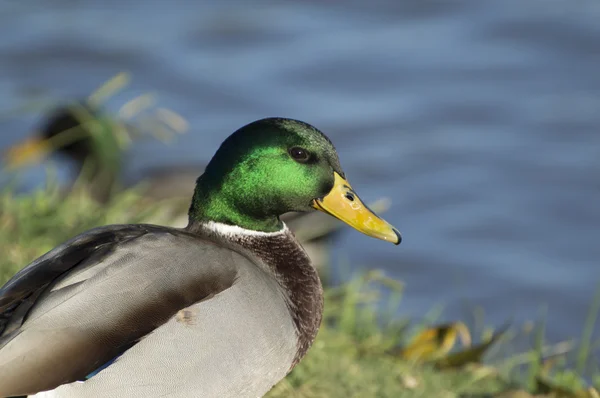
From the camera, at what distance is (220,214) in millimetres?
3369

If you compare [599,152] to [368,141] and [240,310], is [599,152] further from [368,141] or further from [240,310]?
[240,310]

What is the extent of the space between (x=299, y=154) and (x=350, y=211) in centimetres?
23

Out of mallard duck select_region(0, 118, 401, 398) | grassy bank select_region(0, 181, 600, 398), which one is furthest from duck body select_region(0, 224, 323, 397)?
grassy bank select_region(0, 181, 600, 398)

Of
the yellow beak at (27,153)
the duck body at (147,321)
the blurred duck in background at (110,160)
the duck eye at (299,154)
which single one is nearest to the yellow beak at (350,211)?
the duck eye at (299,154)

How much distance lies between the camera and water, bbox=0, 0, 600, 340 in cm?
747

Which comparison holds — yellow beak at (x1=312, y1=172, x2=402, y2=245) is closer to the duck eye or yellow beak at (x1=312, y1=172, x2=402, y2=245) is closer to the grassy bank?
the duck eye

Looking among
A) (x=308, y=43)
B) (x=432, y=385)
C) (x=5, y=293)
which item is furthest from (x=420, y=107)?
(x=5, y=293)

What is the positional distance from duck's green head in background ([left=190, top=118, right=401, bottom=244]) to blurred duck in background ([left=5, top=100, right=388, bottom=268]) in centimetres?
134

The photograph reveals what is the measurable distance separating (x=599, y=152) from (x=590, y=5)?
208cm

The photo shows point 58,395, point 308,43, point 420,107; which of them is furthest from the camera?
point 308,43

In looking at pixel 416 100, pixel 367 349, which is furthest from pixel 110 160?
pixel 416 100

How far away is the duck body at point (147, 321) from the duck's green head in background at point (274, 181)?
18cm

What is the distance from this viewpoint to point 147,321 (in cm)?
278

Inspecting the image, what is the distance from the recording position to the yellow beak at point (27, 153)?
5918 mm
